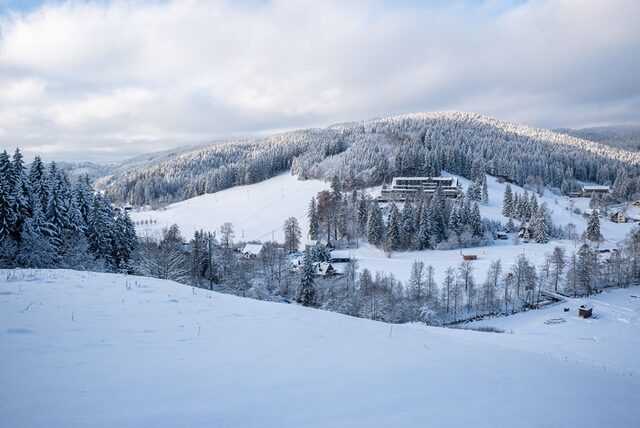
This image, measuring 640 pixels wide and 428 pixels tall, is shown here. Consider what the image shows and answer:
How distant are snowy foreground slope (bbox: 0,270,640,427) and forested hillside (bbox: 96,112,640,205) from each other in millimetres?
108119

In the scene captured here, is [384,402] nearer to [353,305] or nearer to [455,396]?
[455,396]

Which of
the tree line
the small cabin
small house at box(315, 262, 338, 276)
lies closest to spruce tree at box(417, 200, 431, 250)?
small house at box(315, 262, 338, 276)

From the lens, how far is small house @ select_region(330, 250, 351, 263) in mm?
63375

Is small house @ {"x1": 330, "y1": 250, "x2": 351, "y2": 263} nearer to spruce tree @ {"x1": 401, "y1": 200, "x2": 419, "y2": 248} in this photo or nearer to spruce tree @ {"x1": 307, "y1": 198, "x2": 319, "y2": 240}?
spruce tree @ {"x1": 307, "y1": 198, "x2": 319, "y2": 240}

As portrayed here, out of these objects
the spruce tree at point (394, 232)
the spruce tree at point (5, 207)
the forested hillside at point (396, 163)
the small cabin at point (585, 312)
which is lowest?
the small cabin at point (585, 312)

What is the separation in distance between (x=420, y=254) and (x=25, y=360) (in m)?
68.9

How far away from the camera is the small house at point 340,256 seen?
6338 cm

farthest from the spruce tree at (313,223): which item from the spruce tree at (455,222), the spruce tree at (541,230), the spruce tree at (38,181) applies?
the spruce tree at (38,181)

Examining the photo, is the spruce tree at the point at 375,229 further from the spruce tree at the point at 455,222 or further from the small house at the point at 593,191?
the small house at the point at 593,191

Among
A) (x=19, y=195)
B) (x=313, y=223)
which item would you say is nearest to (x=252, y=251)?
(x=313, y=223)

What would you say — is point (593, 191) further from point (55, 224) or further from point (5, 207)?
point (5, 207)

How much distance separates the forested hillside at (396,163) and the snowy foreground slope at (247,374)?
355ft

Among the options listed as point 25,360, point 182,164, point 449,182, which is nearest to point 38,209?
point 25,360

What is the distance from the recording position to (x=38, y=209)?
28.3m
